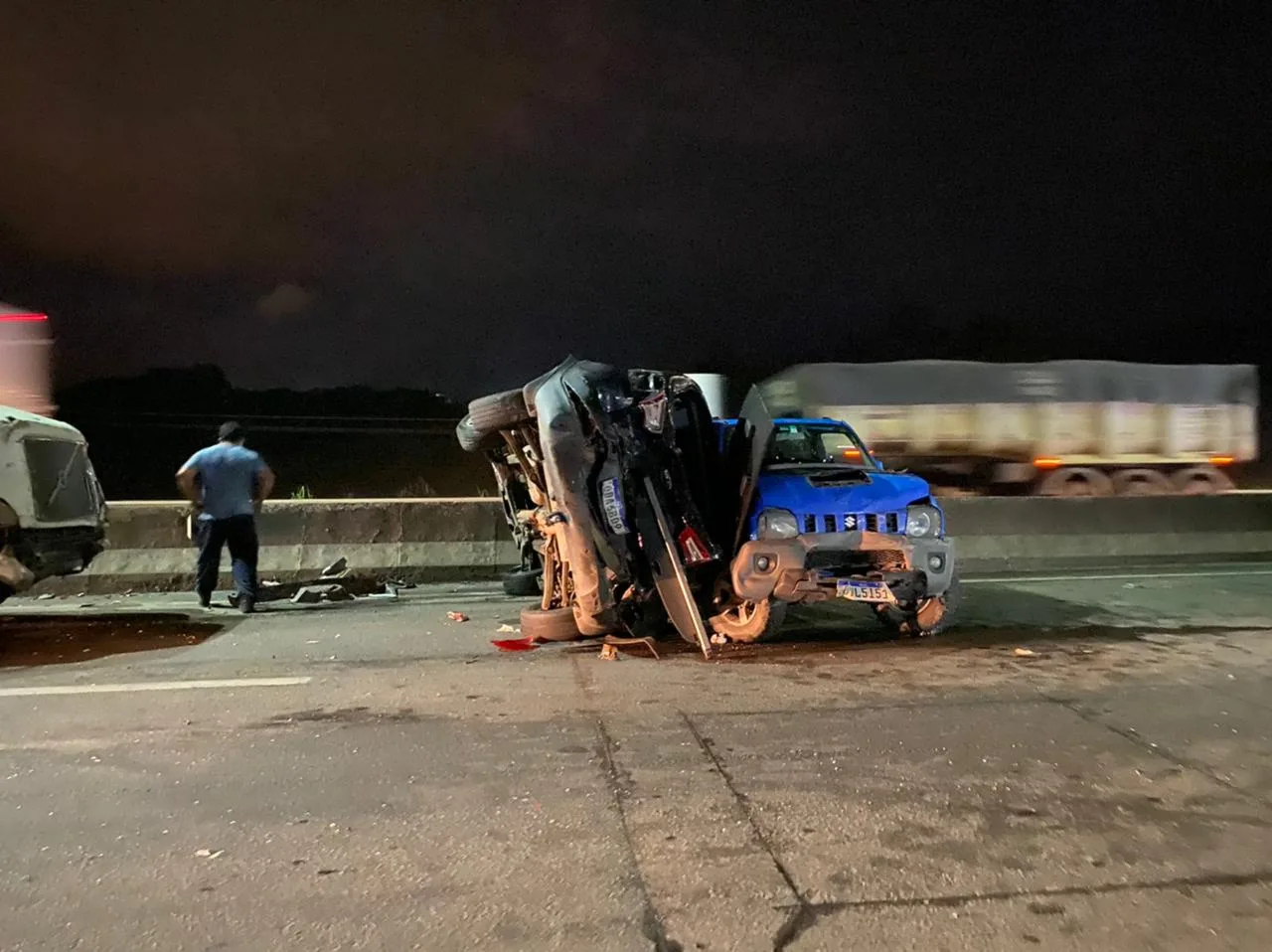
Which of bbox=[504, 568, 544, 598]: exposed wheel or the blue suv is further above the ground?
the blue suv

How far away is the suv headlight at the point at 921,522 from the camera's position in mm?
7434

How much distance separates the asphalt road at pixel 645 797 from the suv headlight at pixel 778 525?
2.84 ft

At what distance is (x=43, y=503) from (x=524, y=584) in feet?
14.0

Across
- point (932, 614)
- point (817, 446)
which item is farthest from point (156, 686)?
point (932, 614)

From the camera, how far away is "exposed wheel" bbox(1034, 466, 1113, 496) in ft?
75.1

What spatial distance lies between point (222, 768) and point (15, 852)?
1.06 metres

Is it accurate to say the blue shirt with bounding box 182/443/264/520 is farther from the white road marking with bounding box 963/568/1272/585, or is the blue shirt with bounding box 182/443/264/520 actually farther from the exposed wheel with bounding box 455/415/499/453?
the white road marking with bounding box 963/568/1272/585

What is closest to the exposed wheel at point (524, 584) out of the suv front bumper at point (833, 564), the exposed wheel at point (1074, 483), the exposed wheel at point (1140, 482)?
the suv front bumper at point (833, 564)

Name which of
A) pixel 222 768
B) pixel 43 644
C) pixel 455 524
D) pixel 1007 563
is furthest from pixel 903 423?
pixel 222 768

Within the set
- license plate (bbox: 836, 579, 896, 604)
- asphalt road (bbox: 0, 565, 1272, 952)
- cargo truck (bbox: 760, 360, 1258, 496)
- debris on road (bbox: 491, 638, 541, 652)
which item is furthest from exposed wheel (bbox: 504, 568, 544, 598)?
cargo truck (bbox: 760, 360, 1258, 496)

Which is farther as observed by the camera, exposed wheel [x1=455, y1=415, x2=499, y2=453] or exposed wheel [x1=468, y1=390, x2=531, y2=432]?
exposed wheel [x1=455, y1=415, x2=499, y2=453]

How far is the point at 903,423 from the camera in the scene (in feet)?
74.5

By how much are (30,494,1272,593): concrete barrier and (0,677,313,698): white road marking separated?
4.66 meters

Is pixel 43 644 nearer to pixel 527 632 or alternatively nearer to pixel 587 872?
pixel 527 632
